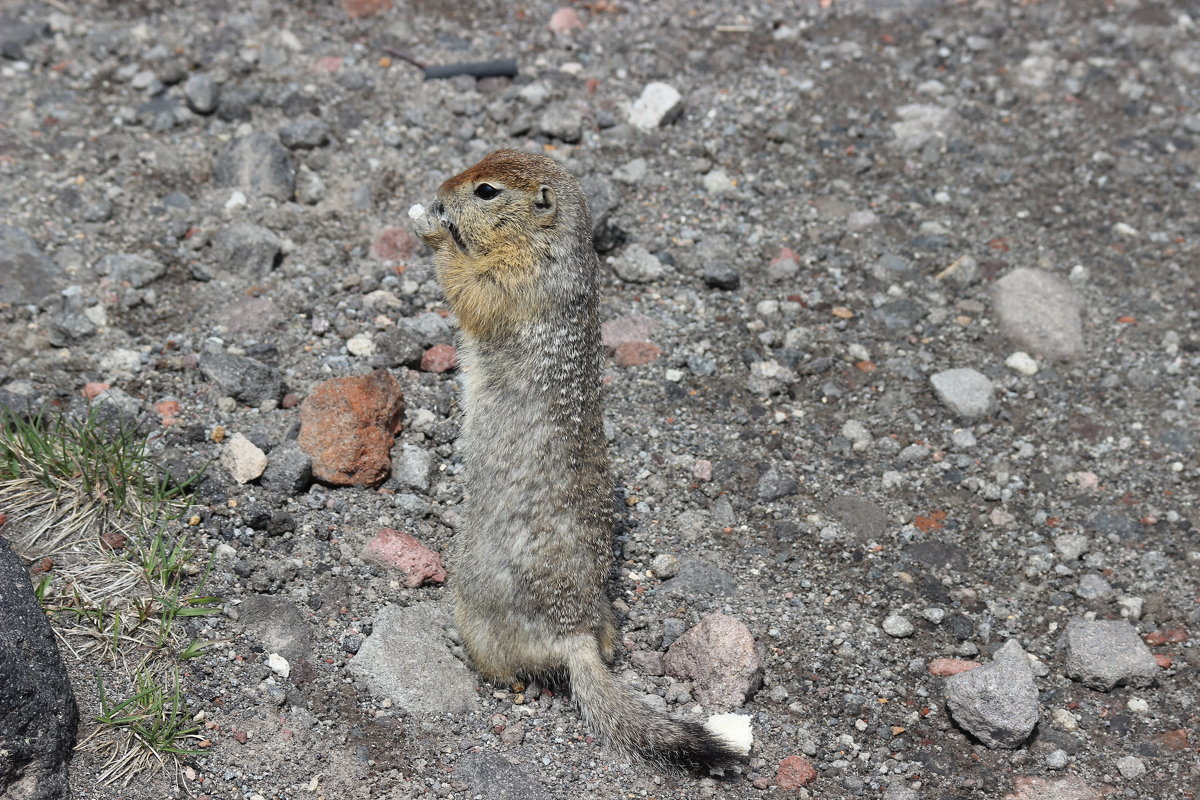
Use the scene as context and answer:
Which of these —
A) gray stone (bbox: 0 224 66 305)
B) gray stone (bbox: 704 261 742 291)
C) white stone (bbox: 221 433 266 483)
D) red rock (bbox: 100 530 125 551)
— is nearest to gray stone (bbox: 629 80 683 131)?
gray stone (bbox: 704 261 742 291)

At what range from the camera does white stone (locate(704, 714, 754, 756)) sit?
14.8ft

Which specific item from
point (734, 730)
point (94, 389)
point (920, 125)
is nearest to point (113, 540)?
point (94, 389)

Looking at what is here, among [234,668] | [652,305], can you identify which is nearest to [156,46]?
[652,305]

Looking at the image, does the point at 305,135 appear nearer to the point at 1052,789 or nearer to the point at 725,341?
the point at 725,341

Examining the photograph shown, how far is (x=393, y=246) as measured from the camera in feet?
23.1

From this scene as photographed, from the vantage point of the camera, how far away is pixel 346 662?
16.1ft

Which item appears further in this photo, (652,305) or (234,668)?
(652,305)

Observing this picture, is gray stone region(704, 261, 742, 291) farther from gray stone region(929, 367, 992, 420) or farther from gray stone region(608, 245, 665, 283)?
gray stone region(929, 367, 992, 420)

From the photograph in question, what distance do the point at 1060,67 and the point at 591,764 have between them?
285 inches

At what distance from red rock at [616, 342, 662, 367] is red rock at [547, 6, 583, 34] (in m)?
3.43

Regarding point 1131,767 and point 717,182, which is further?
point 717,182

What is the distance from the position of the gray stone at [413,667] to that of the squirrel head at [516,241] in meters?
1.43

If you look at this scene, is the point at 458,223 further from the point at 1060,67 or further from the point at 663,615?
the point at 1060,67

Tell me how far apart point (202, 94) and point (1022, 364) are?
592 centimetres
